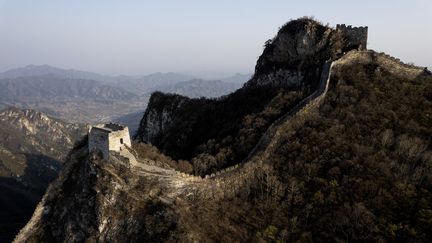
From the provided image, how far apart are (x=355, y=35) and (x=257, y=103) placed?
1638 centimetres

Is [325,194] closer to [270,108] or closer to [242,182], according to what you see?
[242,182]

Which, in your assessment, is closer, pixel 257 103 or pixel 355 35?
pixel 257 103

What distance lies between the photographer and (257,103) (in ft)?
207

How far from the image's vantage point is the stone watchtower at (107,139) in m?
48.2

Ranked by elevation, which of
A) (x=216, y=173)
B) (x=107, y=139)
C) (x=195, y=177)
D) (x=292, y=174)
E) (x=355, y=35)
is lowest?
(x=195, y=177)

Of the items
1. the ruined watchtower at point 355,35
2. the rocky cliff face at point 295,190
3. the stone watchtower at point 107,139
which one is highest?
the ruined watchtower at point 355,35

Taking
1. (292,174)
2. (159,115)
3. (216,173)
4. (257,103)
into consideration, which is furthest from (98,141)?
(159,115)

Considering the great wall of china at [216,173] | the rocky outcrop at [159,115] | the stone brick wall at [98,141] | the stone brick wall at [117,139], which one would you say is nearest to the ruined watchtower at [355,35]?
the great wall of china at [216,173]

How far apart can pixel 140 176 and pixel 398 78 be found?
112 ft

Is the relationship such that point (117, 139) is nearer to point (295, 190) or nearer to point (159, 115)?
point (295, 190)

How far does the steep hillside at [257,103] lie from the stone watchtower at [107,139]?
8219mm

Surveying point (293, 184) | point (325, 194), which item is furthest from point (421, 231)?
point (293, 184)

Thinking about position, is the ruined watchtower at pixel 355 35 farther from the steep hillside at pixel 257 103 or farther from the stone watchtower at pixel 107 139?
the stone watchtower at pixel 107 139

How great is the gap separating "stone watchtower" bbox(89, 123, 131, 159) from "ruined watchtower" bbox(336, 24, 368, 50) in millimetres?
33127
